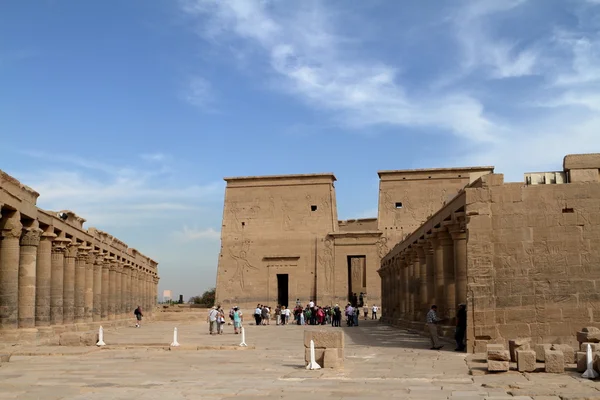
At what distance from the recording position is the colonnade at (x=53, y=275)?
1752cm

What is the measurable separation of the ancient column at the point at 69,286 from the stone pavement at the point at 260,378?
26.0 feet

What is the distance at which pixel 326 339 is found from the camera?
37.3 feet

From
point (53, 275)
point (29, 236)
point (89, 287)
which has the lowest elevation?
point (89, 287)

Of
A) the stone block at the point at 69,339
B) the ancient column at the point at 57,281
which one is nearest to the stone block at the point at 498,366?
the stone block at the point at 69,339

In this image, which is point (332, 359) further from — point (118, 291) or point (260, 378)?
point (118, 291)

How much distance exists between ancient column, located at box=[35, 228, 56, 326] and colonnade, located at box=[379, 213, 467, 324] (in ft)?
36.6

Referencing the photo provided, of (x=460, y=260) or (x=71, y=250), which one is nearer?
(x=460, y=260)

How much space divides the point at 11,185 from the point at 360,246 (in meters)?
27.8

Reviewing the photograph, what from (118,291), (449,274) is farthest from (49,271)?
(118,291)

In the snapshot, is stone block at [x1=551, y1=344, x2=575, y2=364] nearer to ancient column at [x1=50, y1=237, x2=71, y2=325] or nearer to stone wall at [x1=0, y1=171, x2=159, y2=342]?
stone wall at [x1=0, y1=171, x2=159, y2=342]

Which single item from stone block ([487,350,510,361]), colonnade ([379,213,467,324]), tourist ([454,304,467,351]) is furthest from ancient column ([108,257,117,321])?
stone block ([487,350,510,361])

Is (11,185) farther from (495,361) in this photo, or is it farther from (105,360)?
(495,361)

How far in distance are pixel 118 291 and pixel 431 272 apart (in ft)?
58.5

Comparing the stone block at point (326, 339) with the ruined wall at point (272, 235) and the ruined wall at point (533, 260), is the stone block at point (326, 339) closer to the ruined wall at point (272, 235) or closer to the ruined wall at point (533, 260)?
the ruined wall at point (533, 260)
